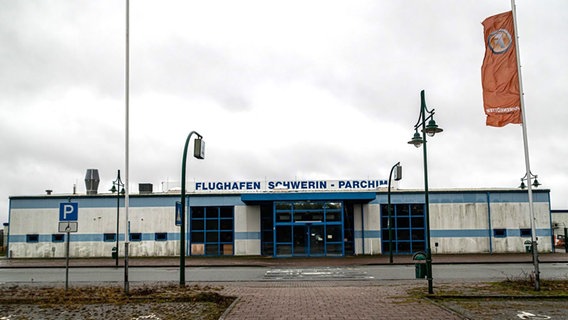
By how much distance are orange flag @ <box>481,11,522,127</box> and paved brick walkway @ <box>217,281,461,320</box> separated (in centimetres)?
649

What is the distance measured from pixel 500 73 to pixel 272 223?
78.3 ft

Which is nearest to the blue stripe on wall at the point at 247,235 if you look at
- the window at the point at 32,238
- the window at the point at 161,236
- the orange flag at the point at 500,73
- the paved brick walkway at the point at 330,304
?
the window at the point at 161,236

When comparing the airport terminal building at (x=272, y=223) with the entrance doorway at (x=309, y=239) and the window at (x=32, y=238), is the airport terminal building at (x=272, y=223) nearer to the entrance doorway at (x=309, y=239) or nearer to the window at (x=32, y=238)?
the window at (x=32, y=238)

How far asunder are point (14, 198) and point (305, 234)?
23.0 meters

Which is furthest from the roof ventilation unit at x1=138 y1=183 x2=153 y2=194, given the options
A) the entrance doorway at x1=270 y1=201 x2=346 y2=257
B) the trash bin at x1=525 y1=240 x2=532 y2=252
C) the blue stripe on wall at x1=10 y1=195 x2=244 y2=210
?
the trash bin at x1=525 y1=240 x2=532 y2=252

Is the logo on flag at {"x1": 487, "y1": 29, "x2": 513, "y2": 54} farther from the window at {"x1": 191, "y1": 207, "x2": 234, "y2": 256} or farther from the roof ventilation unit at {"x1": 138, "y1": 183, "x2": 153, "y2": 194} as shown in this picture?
the roof ventilation unit at {"x1": 138, "y1": 183, "x2": 153, "y2": 194}

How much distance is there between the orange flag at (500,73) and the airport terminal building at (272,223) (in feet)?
67.1

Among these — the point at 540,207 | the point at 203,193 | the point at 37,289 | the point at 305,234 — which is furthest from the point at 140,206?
the point at 540,207

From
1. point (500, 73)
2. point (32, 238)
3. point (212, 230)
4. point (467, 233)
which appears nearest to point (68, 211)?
point (500, 73)

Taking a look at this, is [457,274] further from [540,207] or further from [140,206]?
[140,206]

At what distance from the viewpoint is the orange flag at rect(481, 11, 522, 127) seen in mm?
15797

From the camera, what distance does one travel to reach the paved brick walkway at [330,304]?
35.3ft

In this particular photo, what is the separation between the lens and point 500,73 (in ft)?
52.5

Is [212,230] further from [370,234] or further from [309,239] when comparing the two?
[370,234]
